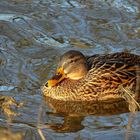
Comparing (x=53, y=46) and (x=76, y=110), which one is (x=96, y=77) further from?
(x=53, y=46)

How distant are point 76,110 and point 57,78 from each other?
61 cm

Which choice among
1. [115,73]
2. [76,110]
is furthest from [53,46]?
[76,110]

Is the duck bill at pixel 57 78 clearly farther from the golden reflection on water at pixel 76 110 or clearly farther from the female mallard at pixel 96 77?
the golden reflection on water at pixel 76 110

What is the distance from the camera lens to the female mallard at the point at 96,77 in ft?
31.1

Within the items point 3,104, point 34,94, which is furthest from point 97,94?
point 3,104

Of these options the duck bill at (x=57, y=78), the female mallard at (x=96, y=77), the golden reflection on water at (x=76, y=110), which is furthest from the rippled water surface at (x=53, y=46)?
the female mallard at (x=96, y=77)

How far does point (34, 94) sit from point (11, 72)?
70 cm

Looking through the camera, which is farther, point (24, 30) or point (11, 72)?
point (24, 30)

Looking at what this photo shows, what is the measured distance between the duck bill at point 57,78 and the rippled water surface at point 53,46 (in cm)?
21

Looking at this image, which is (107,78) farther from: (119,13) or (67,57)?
(119,13)

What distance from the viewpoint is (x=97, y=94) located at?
31.2 feet

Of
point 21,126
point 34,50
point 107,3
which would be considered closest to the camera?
point 21,126

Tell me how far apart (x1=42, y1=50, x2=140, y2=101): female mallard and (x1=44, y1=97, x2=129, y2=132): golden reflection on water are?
0.11 meters

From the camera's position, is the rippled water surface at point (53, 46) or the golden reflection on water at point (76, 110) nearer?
the rippled water surface at point (53, 46)
